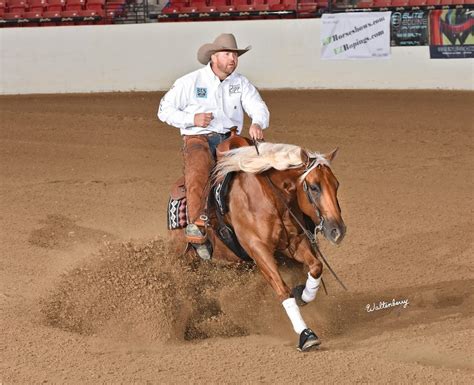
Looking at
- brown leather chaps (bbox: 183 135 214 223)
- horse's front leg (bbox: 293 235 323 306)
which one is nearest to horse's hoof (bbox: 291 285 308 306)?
horse's front leg (bbox: 293 235 323 306)

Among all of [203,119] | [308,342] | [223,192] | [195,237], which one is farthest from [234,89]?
[308,342]

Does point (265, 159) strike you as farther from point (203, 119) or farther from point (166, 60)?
point (166, 60)

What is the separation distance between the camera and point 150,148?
11938 millimetres

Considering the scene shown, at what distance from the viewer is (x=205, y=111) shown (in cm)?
612

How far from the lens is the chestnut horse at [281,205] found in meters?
5.03

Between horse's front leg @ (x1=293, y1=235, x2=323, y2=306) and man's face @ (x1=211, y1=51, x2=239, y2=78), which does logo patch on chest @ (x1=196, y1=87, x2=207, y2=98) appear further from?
horse's front leg @ (x1=293, y1=235, x2=323, y2=306)

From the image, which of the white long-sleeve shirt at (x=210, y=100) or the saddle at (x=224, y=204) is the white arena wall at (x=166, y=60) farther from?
the saddle at (x=224, y=204)

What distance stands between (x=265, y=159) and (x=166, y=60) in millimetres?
11653

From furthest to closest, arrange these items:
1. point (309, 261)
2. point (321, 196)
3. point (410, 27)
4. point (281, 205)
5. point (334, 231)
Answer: point (410, 27)
point (309, 261)
point (281, 205)
point (321, 196)
point (334, 231)

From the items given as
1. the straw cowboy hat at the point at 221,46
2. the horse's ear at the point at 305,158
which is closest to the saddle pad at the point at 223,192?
the horse's ear at the point at 305,158

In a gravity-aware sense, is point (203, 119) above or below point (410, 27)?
above

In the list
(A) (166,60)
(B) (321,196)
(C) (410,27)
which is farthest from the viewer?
(A) (166,60)

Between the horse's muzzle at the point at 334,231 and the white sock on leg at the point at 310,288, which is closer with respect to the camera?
the horse's muzzle at the point at 334,231

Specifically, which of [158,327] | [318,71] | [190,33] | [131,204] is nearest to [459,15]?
[318,71]
